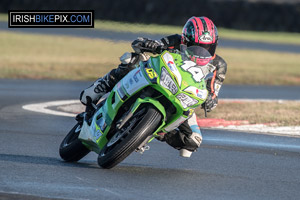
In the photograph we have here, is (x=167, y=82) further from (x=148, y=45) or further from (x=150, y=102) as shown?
(x=148, y=45)

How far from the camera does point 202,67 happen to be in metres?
6.33

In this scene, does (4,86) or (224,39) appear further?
(224,39)

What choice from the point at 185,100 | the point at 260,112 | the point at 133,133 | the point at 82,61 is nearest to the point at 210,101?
the point at 185,100

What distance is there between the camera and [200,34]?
21.6 feet

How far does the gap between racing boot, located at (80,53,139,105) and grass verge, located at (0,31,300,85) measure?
9.46 metres

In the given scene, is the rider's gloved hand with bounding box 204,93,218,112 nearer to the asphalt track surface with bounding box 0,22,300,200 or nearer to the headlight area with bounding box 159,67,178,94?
the asphalt track surface with bounding box 0,22,300,200

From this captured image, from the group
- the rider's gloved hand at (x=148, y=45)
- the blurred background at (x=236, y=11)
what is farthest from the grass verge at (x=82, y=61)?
the rider's gloved hand at (x=148, y=45)

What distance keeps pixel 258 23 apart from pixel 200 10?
12.3ft

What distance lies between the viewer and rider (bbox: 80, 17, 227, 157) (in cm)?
661

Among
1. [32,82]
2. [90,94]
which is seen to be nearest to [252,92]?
[32,82]

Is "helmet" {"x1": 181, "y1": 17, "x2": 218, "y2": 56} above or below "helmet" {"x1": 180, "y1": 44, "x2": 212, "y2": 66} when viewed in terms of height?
above

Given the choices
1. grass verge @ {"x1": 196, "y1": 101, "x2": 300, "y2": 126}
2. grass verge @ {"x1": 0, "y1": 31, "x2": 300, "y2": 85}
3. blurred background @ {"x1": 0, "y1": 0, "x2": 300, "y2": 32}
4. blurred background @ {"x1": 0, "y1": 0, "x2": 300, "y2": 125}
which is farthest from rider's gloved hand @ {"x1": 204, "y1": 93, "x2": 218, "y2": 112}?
blurred background @ {"x1": 0, "y1": 0, "x2": 300, "y2": 32}

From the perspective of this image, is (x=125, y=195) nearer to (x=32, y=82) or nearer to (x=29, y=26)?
(x=32, y=82)

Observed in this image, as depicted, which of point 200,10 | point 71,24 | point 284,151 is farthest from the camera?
point 200,10
